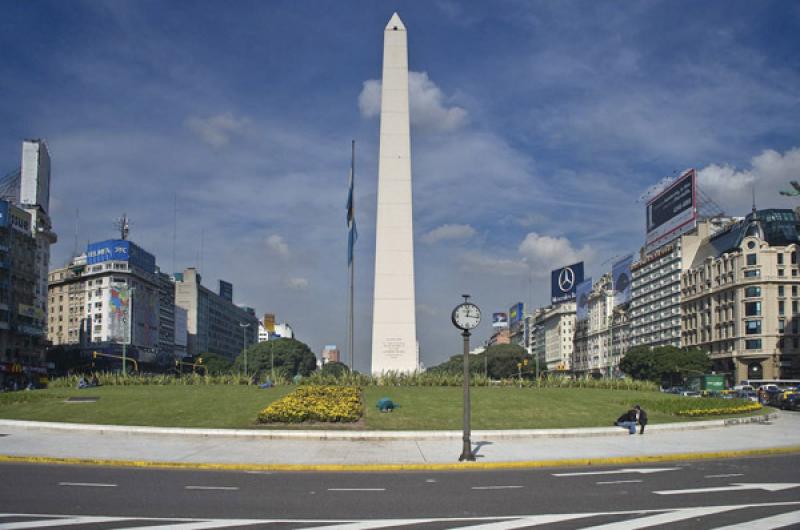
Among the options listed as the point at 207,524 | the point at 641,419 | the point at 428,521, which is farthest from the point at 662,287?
the point at 207,524

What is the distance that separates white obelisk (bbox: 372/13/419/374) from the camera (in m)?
41.3

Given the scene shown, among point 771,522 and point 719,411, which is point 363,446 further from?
point 719,411

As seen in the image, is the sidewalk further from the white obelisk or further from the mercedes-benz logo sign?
the mercedes-benz logo sign

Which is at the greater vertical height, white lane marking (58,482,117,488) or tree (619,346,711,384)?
tree (619,346,711,384)

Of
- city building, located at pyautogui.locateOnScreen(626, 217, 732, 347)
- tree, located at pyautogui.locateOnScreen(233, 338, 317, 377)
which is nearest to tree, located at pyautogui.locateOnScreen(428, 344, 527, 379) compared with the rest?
city building, located at pyautogui.locateOnScreen(626, 217, 732, 347)

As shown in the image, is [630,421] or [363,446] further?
[630,421]

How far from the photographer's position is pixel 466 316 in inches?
799

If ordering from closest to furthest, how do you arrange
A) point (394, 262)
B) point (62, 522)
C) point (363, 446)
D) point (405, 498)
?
point (62, 522) < point (405, 498) < point (363, 446) < point (394, 262)

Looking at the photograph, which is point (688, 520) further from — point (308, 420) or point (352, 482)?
point (308, 420)

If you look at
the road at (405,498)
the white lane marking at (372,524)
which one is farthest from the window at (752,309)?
the white lane marking at (372,524)

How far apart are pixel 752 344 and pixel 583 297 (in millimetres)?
79448

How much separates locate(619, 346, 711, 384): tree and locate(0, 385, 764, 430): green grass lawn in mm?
67203

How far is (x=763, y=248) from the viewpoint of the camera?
99000 millimetres

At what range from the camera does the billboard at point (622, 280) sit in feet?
486
